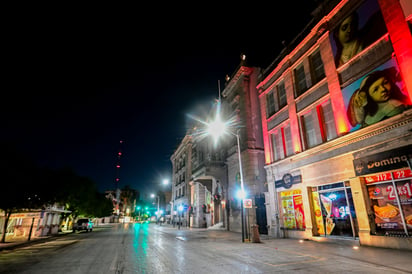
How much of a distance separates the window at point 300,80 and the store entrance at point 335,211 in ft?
25.0

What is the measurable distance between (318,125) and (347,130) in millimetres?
2548

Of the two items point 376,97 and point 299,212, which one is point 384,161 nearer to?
point 376,97

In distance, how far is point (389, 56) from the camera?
11.2 metres

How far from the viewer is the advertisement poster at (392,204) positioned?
10.4 metres

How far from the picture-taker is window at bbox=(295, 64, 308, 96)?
57.6ft

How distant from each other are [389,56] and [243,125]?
14.5m

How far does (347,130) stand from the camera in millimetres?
13109

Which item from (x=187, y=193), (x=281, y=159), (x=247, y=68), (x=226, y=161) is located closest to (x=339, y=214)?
(x=281, y=159)

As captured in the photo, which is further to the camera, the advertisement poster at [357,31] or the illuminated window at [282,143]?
the illuminated window at [282,143]

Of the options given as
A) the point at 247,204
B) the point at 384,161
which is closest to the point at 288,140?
the point at 247,204

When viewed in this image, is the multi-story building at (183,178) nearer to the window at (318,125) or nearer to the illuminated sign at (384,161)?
the window at (318,125)

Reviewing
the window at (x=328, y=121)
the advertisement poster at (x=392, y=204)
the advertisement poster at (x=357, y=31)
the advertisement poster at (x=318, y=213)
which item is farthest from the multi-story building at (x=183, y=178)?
the advertisement poster at (x=357, y=31)

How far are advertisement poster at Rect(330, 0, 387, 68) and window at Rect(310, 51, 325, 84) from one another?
5.00ft

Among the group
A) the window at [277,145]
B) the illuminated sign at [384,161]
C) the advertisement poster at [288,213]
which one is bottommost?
the advertisement poster at [288,213]
